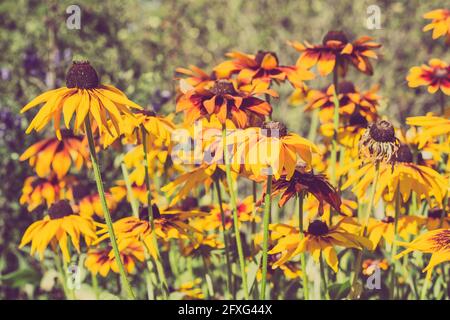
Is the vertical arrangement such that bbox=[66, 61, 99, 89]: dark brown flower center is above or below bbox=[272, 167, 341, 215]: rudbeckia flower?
above

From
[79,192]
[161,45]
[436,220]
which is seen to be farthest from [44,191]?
[161,45]

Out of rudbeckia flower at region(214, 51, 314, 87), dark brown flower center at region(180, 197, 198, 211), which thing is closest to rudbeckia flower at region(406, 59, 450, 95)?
rudbeckia flower at region(214, 51, 314, 87)

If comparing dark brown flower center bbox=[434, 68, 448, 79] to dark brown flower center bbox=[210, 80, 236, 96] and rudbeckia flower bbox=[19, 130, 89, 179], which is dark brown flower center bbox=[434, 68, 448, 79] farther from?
rudbeckia flower bbox=[19, 130, 89, 179]

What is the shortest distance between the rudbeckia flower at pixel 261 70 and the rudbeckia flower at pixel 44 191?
0.62m

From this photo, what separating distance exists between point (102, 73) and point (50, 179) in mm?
1478

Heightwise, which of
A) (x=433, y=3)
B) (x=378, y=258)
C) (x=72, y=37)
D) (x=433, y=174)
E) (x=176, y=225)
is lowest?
(x=378, y=258)

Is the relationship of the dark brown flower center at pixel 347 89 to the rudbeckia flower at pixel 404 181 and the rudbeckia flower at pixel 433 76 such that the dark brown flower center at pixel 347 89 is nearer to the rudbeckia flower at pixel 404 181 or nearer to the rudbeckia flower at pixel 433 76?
the rudbeckia flower at pixel 433 76

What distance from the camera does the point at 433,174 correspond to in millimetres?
1330

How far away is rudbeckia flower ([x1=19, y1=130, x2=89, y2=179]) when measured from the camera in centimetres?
165

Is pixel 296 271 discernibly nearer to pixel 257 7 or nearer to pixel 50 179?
pixel 50 179

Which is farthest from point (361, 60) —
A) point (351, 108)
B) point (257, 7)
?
point (257, 7)

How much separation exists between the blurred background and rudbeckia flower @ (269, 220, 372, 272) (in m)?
1.18

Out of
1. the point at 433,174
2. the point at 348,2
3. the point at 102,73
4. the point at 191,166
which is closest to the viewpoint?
the point at 433,174

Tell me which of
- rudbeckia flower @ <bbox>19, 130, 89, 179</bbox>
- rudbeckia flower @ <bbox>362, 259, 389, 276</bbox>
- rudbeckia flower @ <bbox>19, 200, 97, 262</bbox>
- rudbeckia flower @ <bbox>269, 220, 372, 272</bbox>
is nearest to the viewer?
rudbeckia flower @ <bbox>269, 220, 372, 272</bbox>
